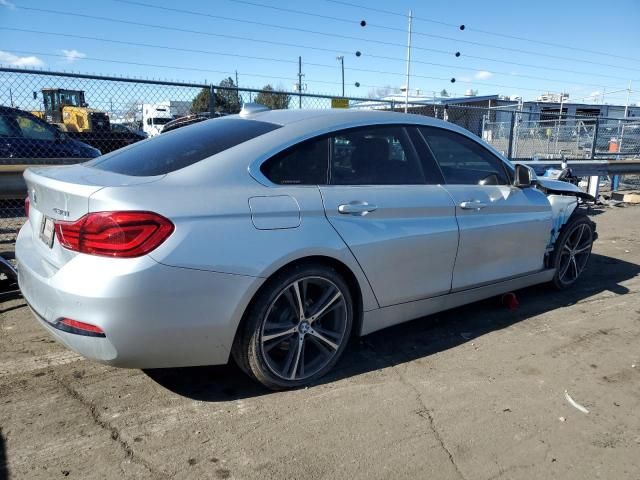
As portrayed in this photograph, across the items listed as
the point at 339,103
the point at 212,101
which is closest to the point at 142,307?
the point at 212,101

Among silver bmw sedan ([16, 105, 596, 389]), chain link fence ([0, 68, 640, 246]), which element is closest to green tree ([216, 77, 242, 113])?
chain link fence ([0, 68, 640, 246])

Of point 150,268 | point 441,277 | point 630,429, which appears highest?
point 150,268

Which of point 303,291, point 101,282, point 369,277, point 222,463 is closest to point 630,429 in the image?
point 369,277

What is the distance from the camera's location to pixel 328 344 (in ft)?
10.3

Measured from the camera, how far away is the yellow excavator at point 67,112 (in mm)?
7754

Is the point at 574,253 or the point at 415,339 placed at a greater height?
the point at 574,253

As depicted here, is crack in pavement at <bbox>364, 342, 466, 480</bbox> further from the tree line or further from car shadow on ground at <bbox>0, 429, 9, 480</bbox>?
the tree line

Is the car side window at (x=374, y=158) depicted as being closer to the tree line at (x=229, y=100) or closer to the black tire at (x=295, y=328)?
the black tire at (x=295, y=328)

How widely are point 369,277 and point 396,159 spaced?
2.95 feet

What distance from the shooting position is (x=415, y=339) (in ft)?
12.5

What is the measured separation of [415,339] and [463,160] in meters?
1.48

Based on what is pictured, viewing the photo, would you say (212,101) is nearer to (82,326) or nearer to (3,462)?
(82,326)

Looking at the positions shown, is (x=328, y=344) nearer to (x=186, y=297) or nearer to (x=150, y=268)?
(x=186, y=297)

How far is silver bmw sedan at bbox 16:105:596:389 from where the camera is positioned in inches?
95.2
